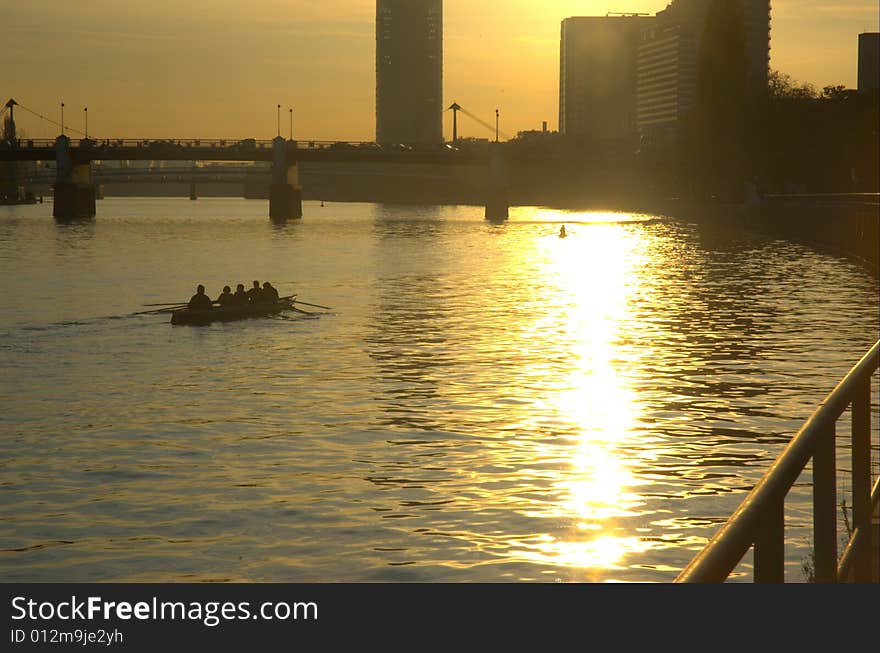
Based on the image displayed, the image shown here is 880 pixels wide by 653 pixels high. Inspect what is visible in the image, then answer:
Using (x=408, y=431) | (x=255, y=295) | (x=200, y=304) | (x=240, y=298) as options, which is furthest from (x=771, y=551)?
(x=255, y=295)

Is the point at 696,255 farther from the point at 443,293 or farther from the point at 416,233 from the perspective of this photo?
the point at 416,233

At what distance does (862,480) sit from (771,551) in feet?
12.7

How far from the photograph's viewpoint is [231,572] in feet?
54.3

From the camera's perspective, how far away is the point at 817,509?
20.7 ft

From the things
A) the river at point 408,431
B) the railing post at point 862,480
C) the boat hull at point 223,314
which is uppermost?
the railing post at point 862,480

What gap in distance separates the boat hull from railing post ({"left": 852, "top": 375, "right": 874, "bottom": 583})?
45119 millimetres

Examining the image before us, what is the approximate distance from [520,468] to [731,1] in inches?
5762

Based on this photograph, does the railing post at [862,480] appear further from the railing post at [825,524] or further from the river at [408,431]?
the river at [408,431]

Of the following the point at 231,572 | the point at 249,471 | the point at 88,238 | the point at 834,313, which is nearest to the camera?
the point at 231,572

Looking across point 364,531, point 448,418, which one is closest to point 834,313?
point 448,418

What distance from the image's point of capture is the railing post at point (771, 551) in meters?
4.60

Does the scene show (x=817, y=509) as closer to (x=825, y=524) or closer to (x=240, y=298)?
(x=825, y=524)

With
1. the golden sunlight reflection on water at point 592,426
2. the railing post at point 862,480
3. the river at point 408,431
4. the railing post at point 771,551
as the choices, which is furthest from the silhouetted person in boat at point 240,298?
the railing post at point 771,551
